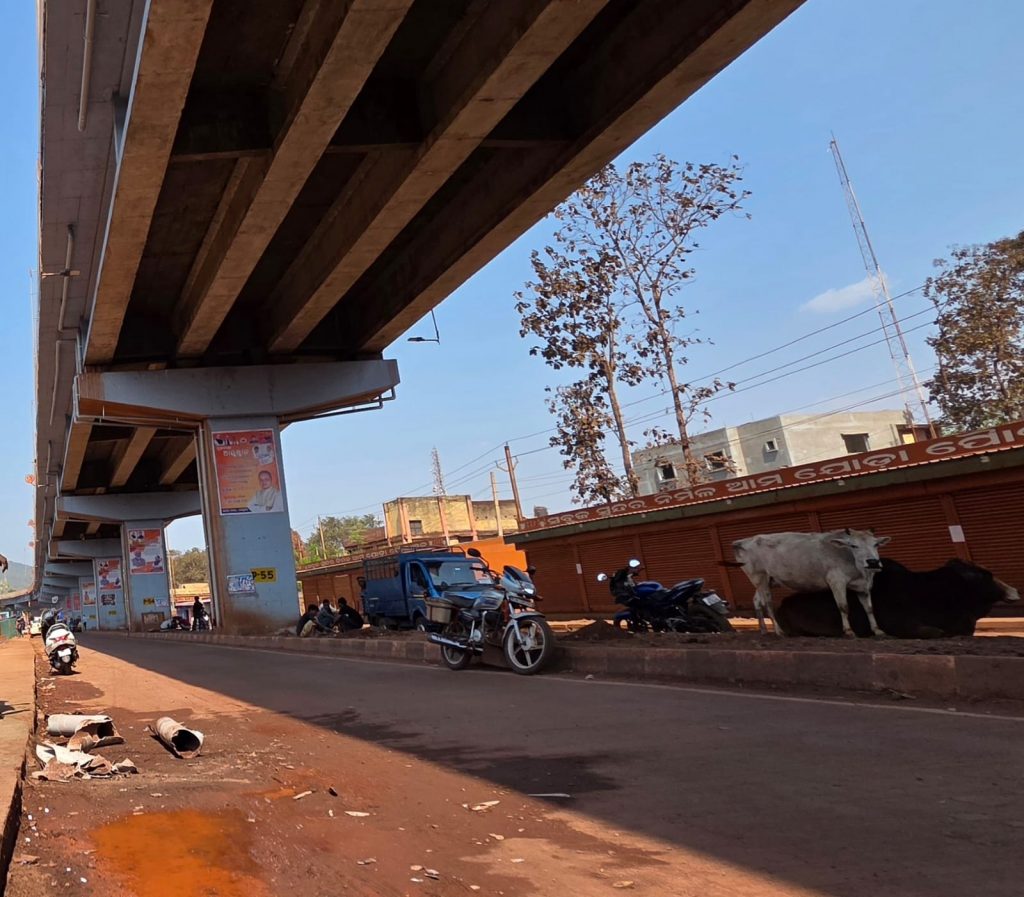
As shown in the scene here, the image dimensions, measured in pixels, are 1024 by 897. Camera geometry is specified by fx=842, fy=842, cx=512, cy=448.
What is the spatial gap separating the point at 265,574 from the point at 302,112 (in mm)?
15680

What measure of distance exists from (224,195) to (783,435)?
4208cm

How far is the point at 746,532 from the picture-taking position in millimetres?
18047

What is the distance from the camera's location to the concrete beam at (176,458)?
35344mm

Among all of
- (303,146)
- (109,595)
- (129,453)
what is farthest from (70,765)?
(109,595)

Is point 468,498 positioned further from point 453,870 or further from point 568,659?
point 453,870

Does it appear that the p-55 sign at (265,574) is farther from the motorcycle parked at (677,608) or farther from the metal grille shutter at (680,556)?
the motorcycle parked at (677,608)

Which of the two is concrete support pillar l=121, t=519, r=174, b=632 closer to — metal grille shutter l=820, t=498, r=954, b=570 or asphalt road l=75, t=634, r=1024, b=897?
metal grille shutter l=820, t=498, r=954, b=570

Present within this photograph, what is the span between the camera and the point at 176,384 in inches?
905

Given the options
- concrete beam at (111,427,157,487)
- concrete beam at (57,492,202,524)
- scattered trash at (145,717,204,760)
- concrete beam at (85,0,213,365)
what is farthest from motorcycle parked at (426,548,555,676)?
concrete beam at (57,492,202,524)

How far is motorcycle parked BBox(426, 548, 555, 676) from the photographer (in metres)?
10.4

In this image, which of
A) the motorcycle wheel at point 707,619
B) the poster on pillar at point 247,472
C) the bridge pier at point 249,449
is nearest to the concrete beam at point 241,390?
the bridge pier at point 249,449

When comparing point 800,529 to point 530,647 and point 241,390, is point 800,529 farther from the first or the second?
point 241,390

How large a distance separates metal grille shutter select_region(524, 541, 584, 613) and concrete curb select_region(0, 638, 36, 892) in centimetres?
1480

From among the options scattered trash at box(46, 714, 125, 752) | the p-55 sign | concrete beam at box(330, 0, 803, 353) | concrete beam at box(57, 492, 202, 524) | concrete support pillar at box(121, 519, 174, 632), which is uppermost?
concrete beam at box(57, 492, 202, 524)
